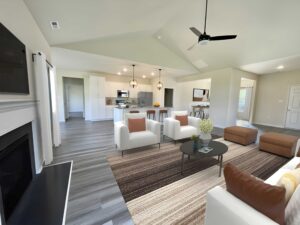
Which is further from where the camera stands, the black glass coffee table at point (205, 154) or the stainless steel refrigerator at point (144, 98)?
the stainless steel refrigerator at point (144, 98)

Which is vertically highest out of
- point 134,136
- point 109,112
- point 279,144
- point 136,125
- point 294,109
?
point 294,109

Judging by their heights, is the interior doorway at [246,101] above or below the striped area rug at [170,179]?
above

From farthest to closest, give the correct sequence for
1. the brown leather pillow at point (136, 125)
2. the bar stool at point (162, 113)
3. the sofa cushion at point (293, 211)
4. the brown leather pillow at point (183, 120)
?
the bar stool at point (162, 113) → the brown leather pillow at point (183, 120) → the brown leather pillow at point (136, 125) → the sofa cushion at point (293, 211)

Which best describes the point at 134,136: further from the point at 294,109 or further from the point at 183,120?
the point at 294,109

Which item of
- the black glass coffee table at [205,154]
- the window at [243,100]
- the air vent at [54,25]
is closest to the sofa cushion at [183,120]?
the black glass coffee table at [205,154]

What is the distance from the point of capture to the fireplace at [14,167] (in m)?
1.42

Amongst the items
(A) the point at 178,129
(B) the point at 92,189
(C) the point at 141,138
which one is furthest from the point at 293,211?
(A) the point at 178,129

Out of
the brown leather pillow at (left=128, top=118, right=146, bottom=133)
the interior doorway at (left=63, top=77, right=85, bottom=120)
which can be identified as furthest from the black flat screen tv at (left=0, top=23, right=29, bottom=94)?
the interior doorway at (left=63, top=77, right=85, bottom=120)

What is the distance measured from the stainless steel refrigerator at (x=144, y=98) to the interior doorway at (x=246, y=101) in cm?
540

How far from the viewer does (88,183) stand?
84.7 inches

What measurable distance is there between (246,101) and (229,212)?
8.77 m

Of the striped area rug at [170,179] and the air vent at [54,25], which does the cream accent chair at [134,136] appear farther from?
the air vent at [54,25]

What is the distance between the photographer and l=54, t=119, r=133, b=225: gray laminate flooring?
155 cm

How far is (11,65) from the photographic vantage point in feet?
5.16
